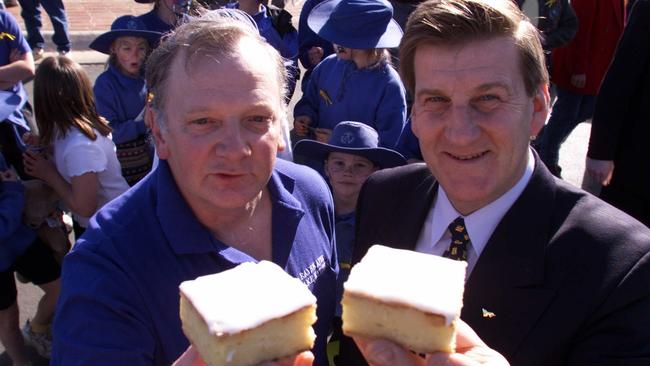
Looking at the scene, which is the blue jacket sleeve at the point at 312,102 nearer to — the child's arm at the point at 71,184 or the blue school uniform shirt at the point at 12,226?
the child's arm at the point at 71,184

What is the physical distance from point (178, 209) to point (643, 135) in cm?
295

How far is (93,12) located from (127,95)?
932 centimetres

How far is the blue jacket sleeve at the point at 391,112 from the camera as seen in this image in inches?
165

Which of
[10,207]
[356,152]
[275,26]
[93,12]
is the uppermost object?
[275,26]

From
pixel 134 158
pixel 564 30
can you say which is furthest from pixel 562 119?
pixel 134 158

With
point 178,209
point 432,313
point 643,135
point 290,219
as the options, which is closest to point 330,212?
point 290,219

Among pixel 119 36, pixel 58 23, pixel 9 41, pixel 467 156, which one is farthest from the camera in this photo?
pixel 58 23

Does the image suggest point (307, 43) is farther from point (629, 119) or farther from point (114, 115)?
point (629, 119)

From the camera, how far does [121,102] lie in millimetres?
4656

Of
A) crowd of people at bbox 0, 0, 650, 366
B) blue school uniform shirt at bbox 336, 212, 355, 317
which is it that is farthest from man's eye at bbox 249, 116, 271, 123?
blue school uniform shirt at bbox 336, 212, 355, 317

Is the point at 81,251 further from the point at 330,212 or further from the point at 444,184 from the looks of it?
the point at 444,184

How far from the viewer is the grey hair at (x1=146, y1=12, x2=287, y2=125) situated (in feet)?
6.05

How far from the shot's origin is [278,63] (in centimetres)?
208

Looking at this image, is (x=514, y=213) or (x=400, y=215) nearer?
(x=514, y=213)
